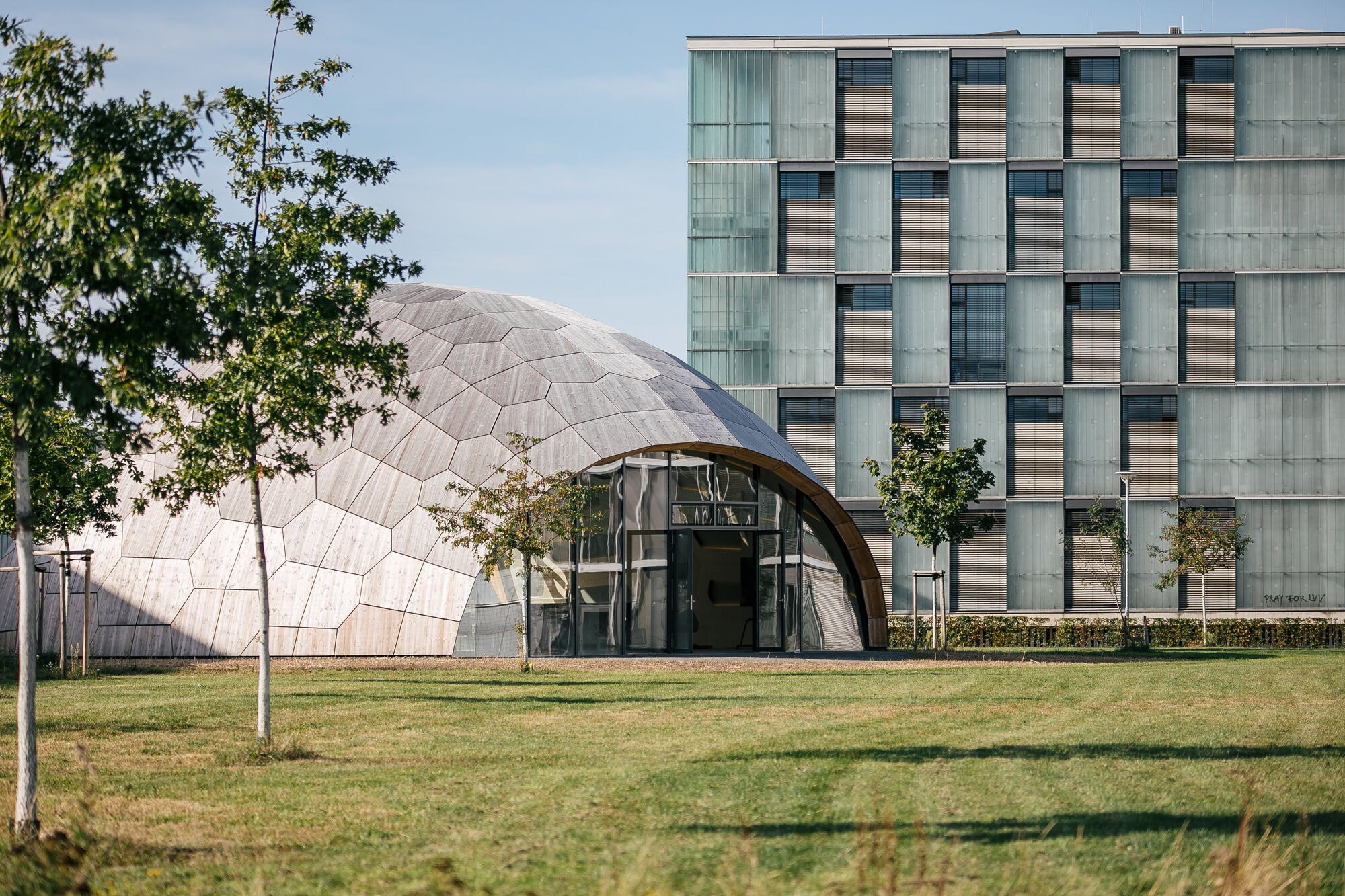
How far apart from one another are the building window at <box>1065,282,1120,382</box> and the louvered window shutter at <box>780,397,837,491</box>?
345 inches

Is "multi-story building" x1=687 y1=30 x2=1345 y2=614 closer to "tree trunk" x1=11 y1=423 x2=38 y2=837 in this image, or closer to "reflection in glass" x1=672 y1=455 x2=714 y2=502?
"reflection in glass" x1=672 y1=455 x2=714 y2=502

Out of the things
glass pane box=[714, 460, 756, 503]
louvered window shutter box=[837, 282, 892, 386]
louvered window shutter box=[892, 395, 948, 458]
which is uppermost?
louvered window shutter box=[837, 282, 892, 386]

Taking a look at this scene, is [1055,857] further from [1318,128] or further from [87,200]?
[1318,128]

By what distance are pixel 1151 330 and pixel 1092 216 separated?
4706 mm

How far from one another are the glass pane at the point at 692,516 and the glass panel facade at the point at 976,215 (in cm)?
2137

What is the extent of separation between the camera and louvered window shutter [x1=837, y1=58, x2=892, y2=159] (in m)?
46.1

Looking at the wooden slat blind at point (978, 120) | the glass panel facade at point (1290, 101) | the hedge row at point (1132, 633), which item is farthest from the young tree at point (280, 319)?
the glass panel facade at point (1290, 101)

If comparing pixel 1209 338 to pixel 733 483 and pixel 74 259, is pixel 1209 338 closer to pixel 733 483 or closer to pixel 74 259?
pixel 733 483

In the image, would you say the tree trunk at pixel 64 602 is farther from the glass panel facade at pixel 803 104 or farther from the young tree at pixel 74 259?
the glass panel facade at pixel 803 104

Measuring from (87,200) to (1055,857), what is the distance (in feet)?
23.5

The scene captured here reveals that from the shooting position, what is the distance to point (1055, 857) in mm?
7219

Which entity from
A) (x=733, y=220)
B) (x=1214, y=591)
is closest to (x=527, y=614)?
(x=733, y=220)

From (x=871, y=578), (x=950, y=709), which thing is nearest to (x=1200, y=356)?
(x=871, y=578)

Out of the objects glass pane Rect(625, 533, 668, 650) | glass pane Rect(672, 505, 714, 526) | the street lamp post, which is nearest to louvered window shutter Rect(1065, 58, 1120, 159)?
the street lamp post
